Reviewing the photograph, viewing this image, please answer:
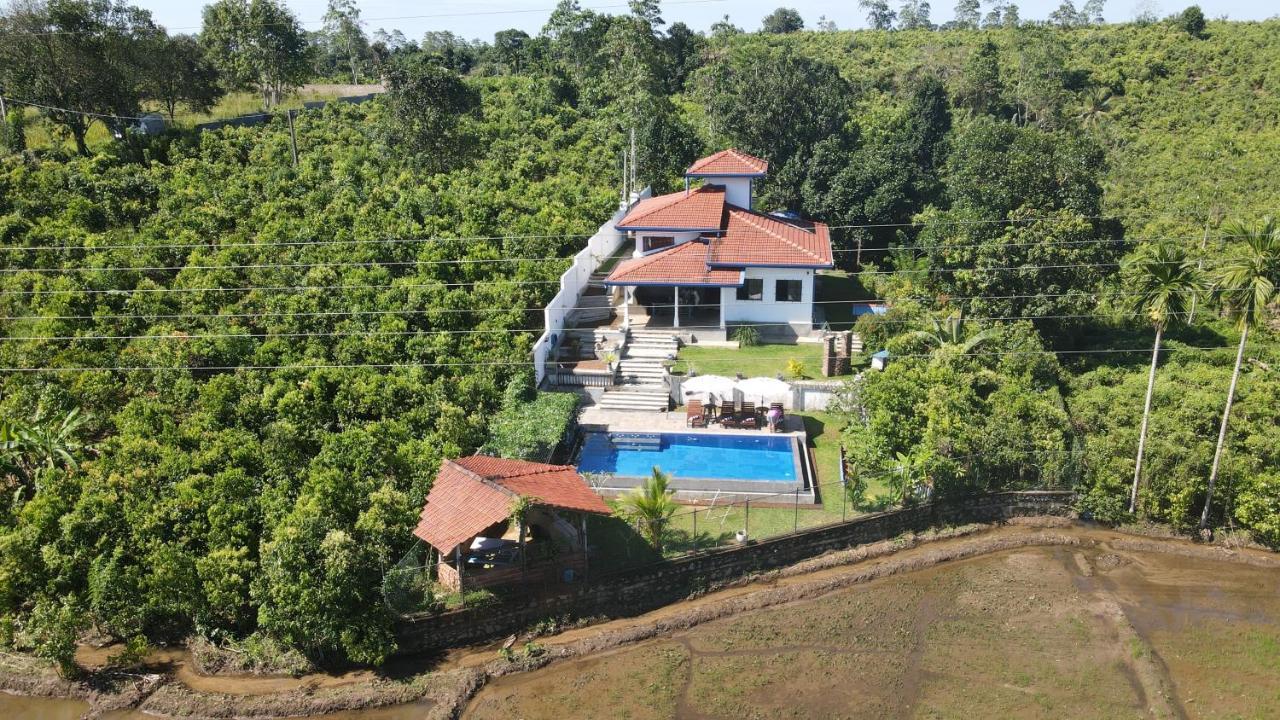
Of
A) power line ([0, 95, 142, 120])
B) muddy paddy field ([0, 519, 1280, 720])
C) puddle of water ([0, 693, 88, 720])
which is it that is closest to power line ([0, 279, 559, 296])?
muddy paddy field ([0, 519, 1280, 720])

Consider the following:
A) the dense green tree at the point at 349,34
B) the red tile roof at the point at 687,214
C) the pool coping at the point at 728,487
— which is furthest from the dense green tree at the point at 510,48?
the pool coping at the point at 728,487

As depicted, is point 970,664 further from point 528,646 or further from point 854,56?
point 854,56

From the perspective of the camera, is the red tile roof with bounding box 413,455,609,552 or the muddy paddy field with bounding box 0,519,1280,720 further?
the red tile roof with bounding box 413,455,609,552

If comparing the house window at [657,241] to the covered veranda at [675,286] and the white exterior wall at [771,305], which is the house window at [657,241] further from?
the white exterior wall at [771,305]

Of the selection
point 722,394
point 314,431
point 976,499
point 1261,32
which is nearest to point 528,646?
point 314,431

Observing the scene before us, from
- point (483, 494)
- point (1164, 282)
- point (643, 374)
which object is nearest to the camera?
point (483, 494)

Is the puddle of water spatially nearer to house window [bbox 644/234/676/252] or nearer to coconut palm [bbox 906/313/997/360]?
coconut palm [bbox 906/313/997/360]

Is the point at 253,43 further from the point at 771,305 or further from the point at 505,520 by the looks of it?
the point at 505,520

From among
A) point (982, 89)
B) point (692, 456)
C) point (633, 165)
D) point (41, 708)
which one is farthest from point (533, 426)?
point (982, 89)
